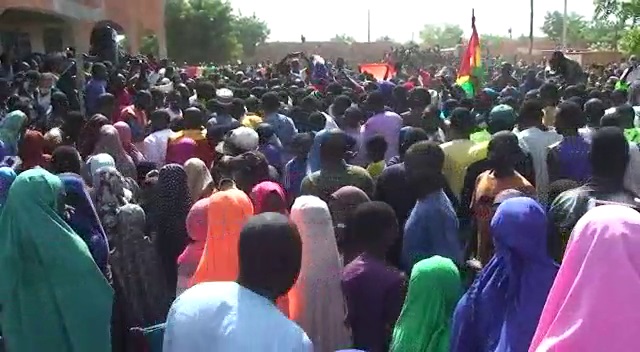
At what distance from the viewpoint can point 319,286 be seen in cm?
416

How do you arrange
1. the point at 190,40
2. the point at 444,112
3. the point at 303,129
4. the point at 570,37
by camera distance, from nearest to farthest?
the point at 303,129, the point at 444,112, the point at 190,40, the point at 570,37

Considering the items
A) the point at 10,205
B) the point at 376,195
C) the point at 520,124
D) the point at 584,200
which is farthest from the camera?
the point at 520,124

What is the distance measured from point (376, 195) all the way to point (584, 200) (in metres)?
1.58

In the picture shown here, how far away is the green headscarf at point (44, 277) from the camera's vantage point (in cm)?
406

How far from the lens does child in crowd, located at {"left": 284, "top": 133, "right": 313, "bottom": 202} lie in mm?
6664

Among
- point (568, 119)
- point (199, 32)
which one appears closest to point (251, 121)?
point (568, 119)

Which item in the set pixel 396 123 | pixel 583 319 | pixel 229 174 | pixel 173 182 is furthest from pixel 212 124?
pixel 583 319

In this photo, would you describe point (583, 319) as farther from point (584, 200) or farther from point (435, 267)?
point (584, 200)

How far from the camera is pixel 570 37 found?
77875 mm

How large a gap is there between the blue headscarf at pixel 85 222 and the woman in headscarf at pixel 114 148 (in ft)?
6.17

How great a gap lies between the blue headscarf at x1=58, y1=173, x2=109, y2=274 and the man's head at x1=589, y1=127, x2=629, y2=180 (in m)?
2.55

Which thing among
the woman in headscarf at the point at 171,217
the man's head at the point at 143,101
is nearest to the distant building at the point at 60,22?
the man's head at the point at 143,101

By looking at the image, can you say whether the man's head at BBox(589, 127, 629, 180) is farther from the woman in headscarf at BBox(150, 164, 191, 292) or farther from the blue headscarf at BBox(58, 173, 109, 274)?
the blue headscarf at BBox(58, 173, 109, 274)

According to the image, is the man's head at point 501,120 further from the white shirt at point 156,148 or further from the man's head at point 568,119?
the white shirt at point 156,148
